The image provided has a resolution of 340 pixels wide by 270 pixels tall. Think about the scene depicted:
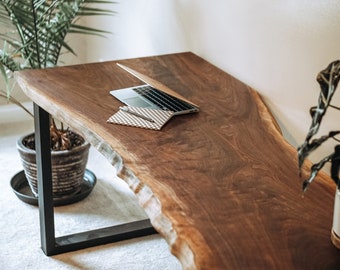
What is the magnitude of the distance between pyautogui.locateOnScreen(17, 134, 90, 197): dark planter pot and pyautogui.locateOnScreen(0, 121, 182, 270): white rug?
0.08 m

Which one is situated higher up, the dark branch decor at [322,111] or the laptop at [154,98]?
the dark branch decor at [322,111]

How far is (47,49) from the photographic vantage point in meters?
2.46

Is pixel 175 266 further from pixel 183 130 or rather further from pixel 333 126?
pixel 333 126

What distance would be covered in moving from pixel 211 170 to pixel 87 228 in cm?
109

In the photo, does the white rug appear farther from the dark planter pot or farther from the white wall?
the white wall

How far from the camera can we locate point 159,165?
1.50 metres

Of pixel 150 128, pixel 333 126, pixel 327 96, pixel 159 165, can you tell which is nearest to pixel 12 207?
pixel 150 128

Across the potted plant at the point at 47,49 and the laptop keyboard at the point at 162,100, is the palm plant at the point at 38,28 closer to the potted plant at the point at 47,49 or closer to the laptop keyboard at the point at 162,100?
the potted plant at the point at 47,49

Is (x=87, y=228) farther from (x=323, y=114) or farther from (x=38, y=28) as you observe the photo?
(x=323, y=114)

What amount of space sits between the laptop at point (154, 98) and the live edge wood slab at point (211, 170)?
30mm

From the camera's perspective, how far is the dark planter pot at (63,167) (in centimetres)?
250

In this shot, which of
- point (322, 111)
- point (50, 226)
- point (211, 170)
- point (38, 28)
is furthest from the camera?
point (38, 28)

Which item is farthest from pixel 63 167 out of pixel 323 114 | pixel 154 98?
pixel 323 114

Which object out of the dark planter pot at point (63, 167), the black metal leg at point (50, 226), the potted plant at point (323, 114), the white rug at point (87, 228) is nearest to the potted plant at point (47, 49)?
the dark planter pot at point (63, 167)
